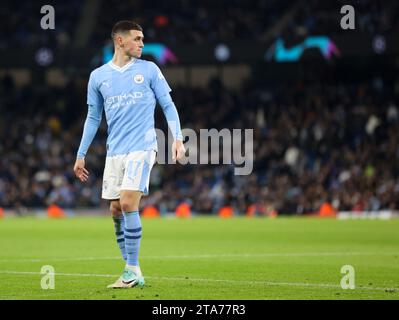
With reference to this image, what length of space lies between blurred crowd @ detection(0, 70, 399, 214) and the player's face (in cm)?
2288

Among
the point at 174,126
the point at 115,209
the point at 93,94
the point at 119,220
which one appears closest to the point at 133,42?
the point at 93,94

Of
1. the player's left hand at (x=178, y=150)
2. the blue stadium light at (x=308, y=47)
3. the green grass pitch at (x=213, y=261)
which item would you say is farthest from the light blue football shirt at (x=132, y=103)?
the blue stadium light at (x=308, y=47)

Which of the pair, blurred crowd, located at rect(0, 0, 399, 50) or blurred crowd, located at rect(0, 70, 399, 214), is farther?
blurred crowd, located at rect(0, 0, 399, 50)

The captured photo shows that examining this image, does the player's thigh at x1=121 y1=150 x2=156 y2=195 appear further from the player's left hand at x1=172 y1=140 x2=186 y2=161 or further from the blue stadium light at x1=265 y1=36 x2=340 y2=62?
the blue stadium light at x1=265 y1=36 x2=340 y2=62

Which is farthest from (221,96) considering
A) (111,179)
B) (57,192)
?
(111,179)

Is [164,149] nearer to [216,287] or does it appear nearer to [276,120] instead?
[276,120]

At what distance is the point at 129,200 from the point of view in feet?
35.3

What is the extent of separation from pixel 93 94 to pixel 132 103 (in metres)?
0.58

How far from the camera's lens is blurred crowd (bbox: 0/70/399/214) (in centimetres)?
3494

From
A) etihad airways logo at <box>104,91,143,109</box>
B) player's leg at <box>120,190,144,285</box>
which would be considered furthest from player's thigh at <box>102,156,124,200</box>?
etihad airways logo at <box>104,91,143,109</box>

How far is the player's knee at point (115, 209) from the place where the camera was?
36.8 ft

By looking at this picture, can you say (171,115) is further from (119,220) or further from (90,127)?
(119,220)

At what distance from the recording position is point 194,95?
43.7 m
